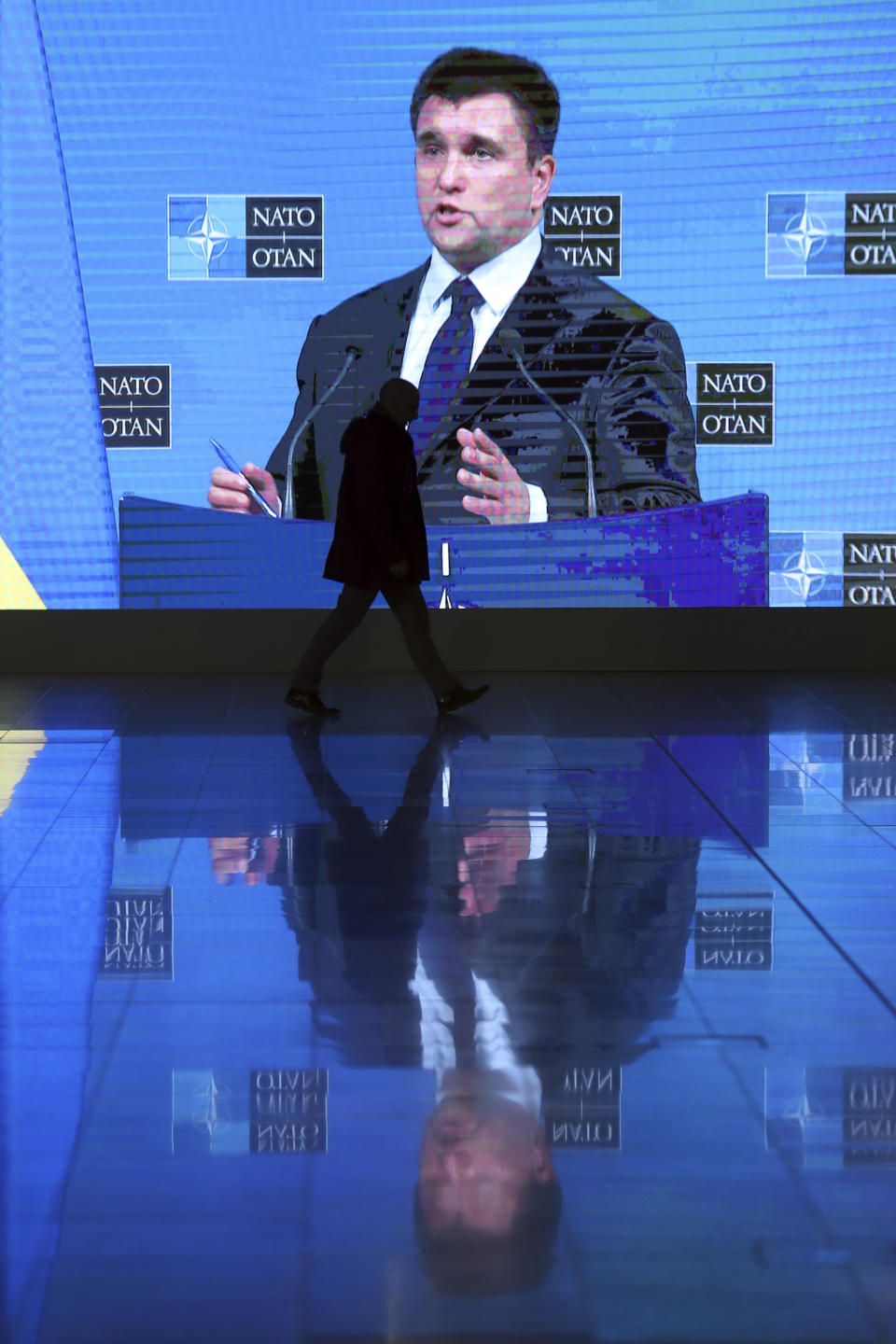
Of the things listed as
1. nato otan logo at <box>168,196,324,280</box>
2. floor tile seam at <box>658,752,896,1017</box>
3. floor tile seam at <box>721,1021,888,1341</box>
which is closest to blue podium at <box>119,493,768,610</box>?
nato otan logo at <box>168,196,324,280</box>

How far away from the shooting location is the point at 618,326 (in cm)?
1063

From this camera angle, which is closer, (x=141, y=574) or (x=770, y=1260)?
(x=770, y=1260)

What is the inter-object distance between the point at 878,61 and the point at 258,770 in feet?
19.4

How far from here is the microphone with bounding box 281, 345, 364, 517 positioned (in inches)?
420

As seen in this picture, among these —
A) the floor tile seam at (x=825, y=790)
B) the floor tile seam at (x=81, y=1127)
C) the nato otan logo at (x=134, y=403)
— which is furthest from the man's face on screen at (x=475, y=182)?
the floor tile seam at (x=81, y=1127)

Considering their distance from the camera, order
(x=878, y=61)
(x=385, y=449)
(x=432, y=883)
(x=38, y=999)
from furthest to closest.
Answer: (x=878, y=61) → (x=385, y=449) → (x=432, y=883) → (x=38, y=999)

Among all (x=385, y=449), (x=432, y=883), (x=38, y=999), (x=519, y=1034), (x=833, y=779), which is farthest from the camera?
(x=385, y=449)

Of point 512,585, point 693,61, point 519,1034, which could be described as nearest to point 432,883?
point 519,1034

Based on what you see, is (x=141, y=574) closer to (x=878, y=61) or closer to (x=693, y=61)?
(x=693, y=61)

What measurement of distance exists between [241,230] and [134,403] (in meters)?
1.15

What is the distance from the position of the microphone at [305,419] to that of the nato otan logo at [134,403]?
70 cm

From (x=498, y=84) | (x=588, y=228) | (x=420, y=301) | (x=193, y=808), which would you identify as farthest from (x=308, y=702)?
(x=498, y=84)

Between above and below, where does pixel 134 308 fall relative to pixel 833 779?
above

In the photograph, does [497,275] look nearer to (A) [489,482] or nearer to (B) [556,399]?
(B) [556,399]
